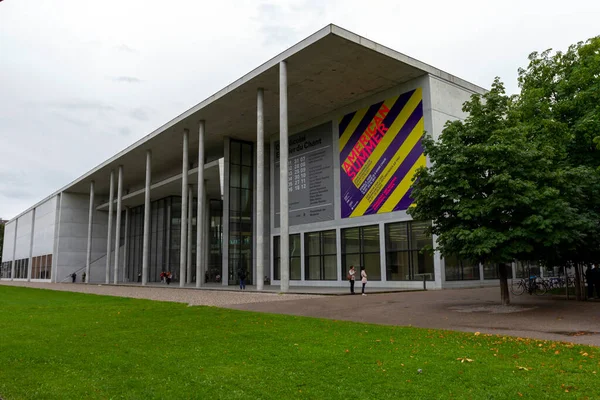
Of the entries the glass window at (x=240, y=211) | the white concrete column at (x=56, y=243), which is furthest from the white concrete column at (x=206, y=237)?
the white concrete column at (x=56, y=243)

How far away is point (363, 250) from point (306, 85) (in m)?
11.4

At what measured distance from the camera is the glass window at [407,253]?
28.5 m

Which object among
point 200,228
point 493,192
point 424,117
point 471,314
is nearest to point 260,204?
point 200,228

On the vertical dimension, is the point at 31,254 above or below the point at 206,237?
below

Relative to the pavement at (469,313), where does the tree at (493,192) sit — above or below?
above

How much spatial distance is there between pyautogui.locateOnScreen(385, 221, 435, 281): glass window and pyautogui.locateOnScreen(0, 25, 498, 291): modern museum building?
0.06 m

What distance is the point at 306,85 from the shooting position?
3169 centimetres

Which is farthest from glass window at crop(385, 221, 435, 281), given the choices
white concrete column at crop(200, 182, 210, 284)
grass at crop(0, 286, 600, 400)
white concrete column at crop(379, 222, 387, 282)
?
white concrete column at crop(200, 182, 210, 284)

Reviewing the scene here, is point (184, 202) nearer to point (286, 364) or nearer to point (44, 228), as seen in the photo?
point (286, 364)

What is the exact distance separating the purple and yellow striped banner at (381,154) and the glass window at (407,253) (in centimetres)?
136

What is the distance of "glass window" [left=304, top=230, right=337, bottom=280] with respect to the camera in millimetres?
34969

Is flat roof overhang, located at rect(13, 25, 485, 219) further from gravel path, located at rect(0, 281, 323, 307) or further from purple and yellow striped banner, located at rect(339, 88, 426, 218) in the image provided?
gravel path, located at rect(0, 281, 323, 307)

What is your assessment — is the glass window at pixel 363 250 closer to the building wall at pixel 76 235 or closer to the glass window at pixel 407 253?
the glass window at pixel 407 253

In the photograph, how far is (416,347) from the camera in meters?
9.14
